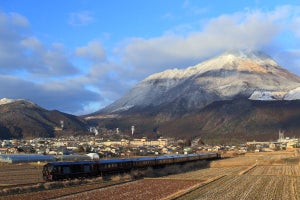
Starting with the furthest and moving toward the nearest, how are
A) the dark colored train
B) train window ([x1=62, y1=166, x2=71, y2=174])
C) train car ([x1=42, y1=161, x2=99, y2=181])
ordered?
train window ([x1=62, y1=166, x2=71, y2=174]) → the dark colored train → train car ([x1=42, y1=161, x2=99, y2=181])

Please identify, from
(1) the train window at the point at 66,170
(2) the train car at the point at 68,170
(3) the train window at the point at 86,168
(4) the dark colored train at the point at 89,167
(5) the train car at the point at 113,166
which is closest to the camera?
(2) the train car at the point at 68,170

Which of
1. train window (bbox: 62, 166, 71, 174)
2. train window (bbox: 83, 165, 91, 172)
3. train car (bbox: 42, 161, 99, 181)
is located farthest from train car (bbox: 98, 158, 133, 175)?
train window (bbox: 62, 166, 71, 174)

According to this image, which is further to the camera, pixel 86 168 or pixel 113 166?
pixel 113 166

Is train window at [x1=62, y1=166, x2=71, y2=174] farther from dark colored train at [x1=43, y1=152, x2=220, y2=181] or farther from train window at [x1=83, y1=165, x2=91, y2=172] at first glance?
train window at [x1=83, y1=165, x2=91, y2=172]

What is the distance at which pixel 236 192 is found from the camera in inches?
1706

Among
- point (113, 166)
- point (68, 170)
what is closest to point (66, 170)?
point (68, 170)

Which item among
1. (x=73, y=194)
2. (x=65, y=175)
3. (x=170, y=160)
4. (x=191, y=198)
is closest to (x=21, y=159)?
(x=170, y=160)

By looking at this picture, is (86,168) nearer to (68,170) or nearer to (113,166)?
(68,170)

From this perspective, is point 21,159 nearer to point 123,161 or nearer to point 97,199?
point 123,161

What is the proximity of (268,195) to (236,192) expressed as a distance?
386cm

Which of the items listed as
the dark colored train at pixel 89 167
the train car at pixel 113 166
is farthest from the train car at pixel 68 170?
the train car at pixel 113 166

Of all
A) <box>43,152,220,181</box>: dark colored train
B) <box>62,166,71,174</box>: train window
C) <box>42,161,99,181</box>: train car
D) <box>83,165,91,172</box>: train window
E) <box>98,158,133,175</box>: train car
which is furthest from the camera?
<box>98,158,133,175</box>: train car

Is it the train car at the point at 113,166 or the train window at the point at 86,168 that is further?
the train car at the point at 113,166

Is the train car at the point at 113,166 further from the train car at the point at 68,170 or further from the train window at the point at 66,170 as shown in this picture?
the train window at the point at 66,170
